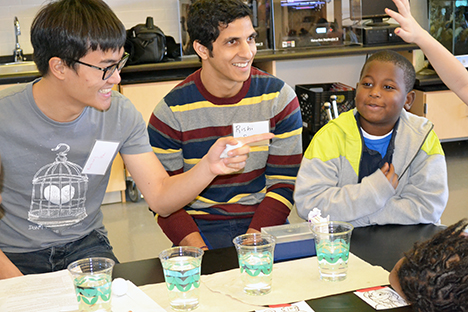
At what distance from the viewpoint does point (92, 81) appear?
1567 millimetres

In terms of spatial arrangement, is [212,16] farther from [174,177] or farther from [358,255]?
[358,255]

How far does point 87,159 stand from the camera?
167 centimetres

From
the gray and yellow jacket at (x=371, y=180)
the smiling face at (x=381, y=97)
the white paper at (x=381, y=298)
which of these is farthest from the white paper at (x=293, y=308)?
the smiling face at (x=381, y=97)

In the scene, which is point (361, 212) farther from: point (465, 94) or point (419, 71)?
point (419, 71)

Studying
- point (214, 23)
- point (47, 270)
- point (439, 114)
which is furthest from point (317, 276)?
point (439, 114)

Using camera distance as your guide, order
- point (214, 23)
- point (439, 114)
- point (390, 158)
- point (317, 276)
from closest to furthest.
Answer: point (317, 276) → point (390, 158) → point (214, 23) → point (439, 114)

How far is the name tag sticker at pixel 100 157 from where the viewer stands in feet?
5.49

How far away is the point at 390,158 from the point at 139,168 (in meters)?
0.84

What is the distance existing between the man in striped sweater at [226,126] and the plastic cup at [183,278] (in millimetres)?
779

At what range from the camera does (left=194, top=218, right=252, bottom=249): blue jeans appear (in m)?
1.92

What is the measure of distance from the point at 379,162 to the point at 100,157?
93 centimetres

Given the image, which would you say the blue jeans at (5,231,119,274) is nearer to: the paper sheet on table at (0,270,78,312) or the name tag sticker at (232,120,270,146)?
the paper sheet on table at (0,270,78,312)

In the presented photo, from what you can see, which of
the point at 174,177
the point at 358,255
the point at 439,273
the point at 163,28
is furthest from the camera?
the point at 163,28

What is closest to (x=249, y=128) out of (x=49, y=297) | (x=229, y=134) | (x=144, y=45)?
(x=229, y=134)
